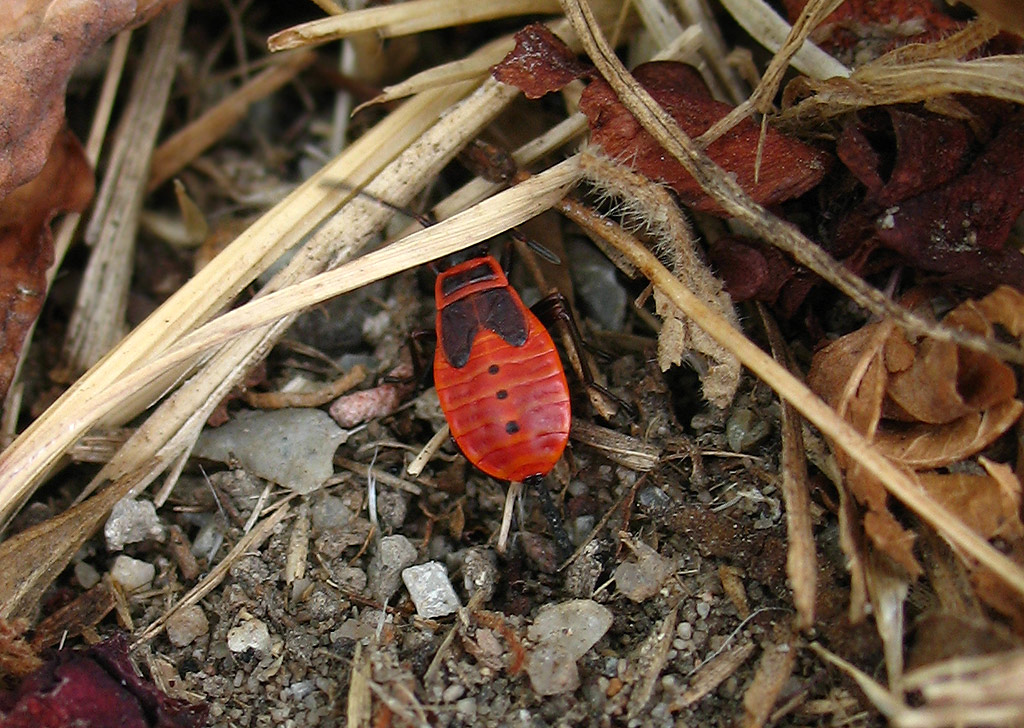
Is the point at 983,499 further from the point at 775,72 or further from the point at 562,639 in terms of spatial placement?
the point at 775,72

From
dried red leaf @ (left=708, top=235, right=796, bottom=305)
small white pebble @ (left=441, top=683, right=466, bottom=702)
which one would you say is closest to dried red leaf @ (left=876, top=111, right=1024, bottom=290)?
dried red leaf @ (left=708, top=235, right=796, bottom=305)

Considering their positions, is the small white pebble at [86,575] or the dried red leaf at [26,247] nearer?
the small white pebble at [86,575]

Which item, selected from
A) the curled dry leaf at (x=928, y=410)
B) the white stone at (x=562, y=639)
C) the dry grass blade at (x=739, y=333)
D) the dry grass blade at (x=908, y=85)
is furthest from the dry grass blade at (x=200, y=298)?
the curled dry leaf at (x=928, y=410)

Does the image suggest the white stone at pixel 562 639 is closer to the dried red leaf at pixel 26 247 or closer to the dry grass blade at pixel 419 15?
the dried red leaf at pixel 26 247

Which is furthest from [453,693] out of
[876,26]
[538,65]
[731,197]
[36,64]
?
[876,26]

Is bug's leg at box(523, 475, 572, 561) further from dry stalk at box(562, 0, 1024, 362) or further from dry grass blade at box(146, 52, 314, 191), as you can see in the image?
dry grass blade at box(146, 52, 314, 191)
